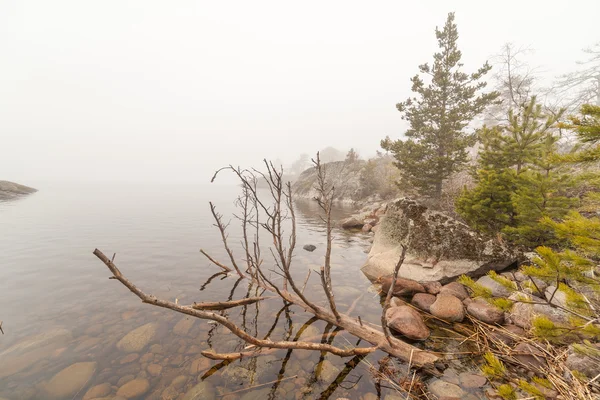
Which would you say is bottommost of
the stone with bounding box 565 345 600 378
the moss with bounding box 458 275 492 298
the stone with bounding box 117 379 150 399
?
the stone with bounding box 117 379 150 399

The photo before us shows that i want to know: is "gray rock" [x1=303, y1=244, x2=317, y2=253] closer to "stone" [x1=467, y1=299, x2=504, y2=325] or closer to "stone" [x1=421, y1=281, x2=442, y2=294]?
"stone" [x1=421, y1=281, x2=442, y2=294]

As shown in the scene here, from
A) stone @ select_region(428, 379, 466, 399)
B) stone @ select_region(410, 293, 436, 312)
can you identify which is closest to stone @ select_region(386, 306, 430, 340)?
stone @ select_region(410, 293, 436, 312)

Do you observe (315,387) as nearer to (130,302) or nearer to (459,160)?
(130,302)

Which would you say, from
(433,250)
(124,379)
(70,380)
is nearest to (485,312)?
(433,250)

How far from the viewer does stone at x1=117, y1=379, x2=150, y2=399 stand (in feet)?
14.7

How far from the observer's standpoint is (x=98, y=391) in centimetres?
458

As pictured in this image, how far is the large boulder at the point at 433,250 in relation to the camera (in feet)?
26.3

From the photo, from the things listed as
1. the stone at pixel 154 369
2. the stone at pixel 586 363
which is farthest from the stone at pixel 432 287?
the stone at pixel 154 369

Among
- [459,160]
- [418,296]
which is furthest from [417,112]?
[418,296]

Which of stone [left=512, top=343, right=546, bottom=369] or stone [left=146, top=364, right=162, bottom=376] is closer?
stone [left=512, top=343, right=546, bottom=369]

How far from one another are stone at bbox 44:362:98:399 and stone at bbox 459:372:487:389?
24.6ft

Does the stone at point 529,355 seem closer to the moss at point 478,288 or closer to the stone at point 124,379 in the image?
the moss at point 478,288

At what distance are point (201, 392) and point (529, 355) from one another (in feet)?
21.4

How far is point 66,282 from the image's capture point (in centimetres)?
980
